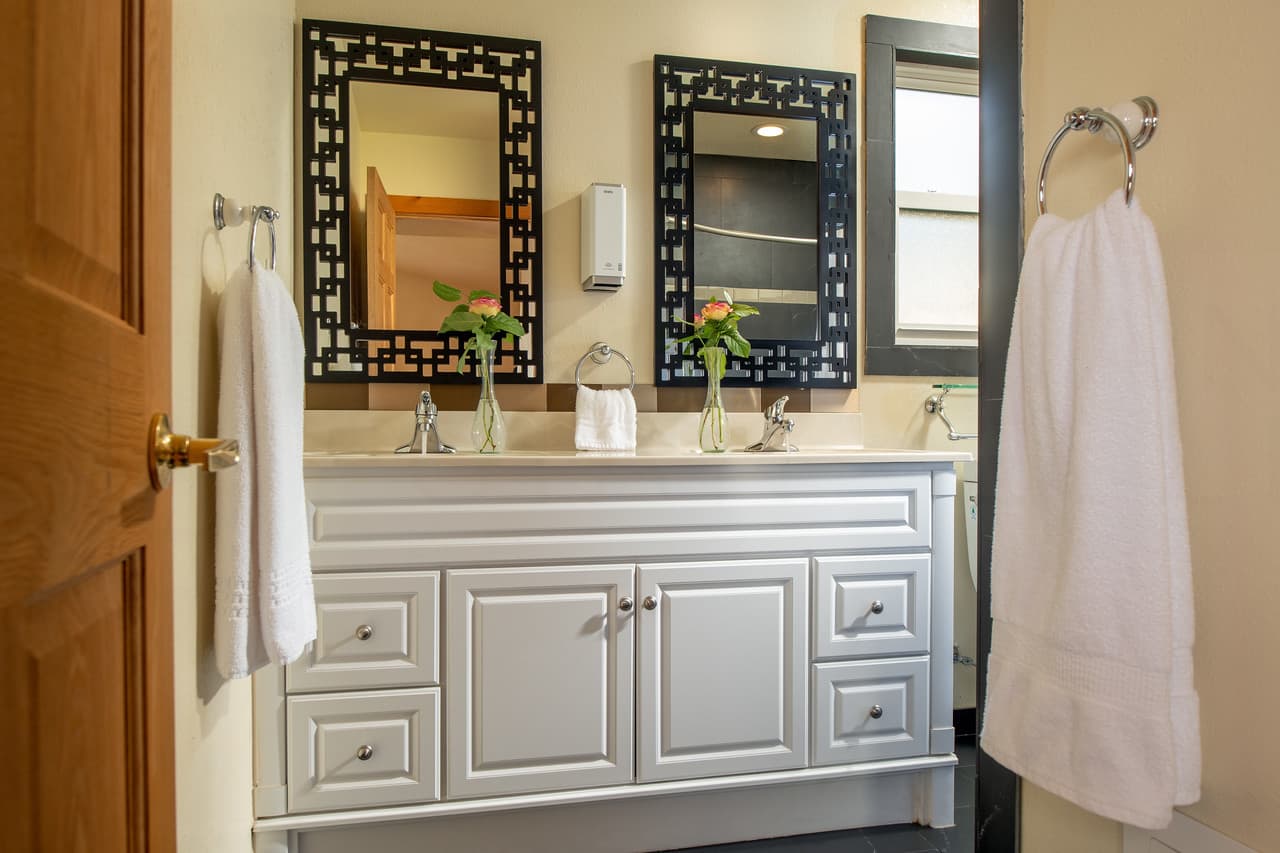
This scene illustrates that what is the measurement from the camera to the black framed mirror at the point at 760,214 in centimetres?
226

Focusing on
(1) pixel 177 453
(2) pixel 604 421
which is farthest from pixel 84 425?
(2) pixel 604 421

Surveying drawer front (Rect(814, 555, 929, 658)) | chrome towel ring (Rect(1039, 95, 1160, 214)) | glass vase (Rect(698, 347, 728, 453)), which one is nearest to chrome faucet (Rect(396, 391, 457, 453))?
glass vase (Rect(698, 347, 728, 453))

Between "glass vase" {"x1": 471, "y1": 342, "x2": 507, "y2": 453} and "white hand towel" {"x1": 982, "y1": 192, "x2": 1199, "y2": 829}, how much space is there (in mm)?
1373

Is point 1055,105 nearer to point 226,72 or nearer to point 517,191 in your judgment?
point 226,72

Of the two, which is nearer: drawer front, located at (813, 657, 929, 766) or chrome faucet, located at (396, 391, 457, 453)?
drawer front, located at (813, 657, 929, 766)

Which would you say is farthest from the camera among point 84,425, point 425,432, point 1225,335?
point 425,432

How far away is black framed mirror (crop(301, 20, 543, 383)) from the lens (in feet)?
6.74

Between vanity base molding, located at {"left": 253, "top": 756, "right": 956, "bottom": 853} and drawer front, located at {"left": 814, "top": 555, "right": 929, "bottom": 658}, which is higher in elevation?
drawer front, located at {"left": 814, "top": 555, "right": 929, "bottom": 658}

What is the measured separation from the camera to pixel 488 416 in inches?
80.2

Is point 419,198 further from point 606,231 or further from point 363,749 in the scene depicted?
point 363,749

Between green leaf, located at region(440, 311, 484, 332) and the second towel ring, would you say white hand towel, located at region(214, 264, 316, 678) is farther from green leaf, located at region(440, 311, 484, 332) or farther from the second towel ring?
the second towel ring

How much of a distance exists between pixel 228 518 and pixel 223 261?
1.40 feet

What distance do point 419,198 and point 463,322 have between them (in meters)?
0.41

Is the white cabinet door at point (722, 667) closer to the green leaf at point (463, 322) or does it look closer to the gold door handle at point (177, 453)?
the green leaf at point (463, 322)
